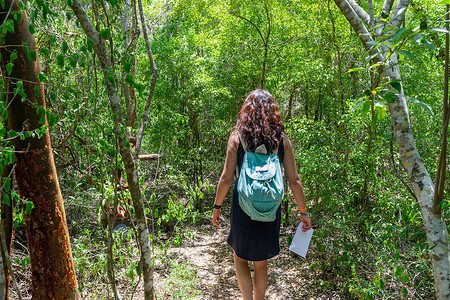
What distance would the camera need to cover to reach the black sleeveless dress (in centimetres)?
267

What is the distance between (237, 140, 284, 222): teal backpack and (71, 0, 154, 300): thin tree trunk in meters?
0.75

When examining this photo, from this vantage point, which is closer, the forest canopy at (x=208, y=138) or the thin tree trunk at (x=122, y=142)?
the thin tree trunk at (x=122, y=142)

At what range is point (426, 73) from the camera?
14.7ft

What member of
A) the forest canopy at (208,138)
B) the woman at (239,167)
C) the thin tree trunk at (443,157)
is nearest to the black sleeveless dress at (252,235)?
the woman at (239,167)

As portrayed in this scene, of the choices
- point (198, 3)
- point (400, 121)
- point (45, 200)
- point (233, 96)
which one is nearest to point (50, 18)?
point (45, 200)

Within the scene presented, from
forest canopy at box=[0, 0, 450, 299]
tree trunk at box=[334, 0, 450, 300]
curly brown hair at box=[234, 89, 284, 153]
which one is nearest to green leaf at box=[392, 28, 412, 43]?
forest canopy at box=[0, 0, 450, 299]

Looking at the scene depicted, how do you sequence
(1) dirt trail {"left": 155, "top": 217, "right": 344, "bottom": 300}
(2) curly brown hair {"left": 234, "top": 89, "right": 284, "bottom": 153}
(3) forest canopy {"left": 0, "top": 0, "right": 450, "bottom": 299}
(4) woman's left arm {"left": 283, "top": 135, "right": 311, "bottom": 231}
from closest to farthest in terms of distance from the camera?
(3) forest canopy {"left": 0, "top": 0, "right": 450, "bottom": 299} < (2) curly brown hair {"left": 234, "top": 89, "right": 284, "bottom": 153} < (4) woman's left arm {"left": 283, "top": 135, "right": 311, "bottom": 231} < (1) dirt trail {"left": 155, "top": 217, "right": 344, "bottom": 300}

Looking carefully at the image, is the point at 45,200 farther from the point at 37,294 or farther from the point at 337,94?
the point at 337,94

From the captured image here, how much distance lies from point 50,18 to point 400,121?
10.8 ft

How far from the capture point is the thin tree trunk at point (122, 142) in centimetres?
196

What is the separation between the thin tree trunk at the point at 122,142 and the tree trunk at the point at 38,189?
2.36 feet

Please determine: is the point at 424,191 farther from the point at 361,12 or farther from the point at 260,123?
the point at 361,12

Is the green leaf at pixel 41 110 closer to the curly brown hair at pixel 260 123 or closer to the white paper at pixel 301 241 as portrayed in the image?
the curly brown hair at pixel 260 123

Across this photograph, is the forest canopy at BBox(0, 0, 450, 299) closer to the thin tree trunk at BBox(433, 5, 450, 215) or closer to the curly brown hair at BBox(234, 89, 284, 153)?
the thin tree trunk at BBox(433, 5, 450, 215)
